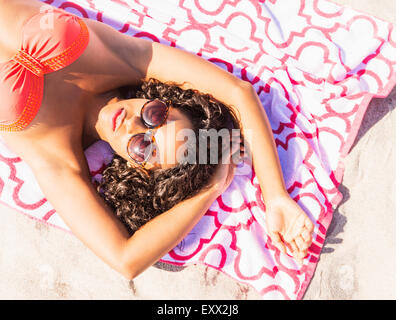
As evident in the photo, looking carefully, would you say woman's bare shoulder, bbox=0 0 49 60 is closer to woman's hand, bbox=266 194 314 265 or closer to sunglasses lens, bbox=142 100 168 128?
sunglasses lens, bbox=142 100 168 128

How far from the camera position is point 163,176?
1.93m

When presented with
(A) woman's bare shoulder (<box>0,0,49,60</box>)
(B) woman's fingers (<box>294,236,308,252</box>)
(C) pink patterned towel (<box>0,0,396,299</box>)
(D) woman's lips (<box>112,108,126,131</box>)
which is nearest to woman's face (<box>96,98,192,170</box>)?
(D) woman's lips (<box>112,108,126,131</box>)

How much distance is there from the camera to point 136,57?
2.11 m

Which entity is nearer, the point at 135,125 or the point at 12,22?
the point at 135,125

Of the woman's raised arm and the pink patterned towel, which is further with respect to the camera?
the pink patterned towel

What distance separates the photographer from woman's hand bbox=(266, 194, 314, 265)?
6.66ft

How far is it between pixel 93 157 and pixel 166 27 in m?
1.13

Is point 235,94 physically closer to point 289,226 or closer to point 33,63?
point 289,226

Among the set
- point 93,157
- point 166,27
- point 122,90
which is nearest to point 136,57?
point 122,90

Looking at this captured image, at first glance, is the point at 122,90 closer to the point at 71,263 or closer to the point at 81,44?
the point at 81,44

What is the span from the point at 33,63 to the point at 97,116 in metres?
0.46

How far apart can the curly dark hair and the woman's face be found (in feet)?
0.27

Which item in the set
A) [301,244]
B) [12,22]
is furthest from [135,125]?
[301,244]
